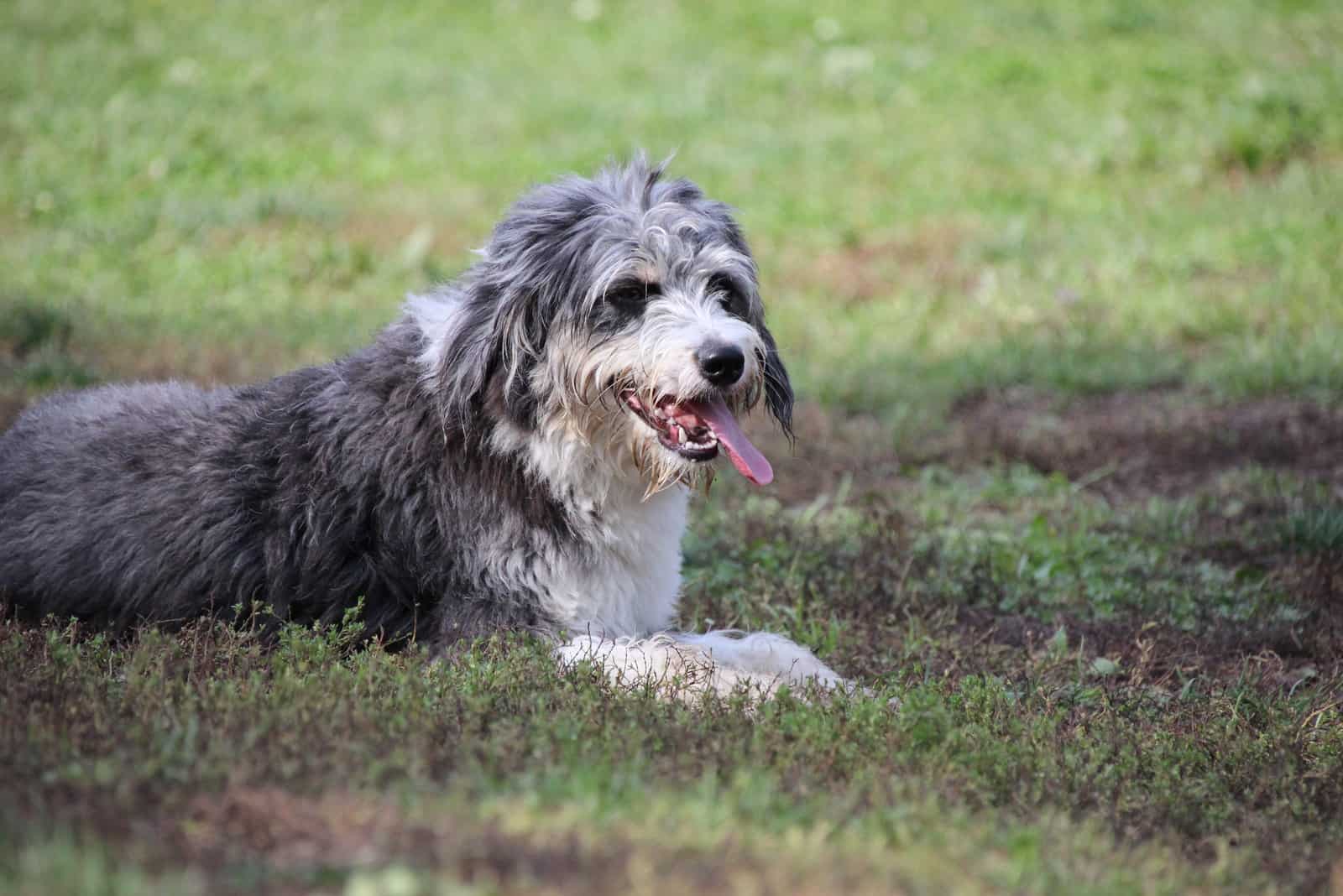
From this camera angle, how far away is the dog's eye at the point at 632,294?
4.82m

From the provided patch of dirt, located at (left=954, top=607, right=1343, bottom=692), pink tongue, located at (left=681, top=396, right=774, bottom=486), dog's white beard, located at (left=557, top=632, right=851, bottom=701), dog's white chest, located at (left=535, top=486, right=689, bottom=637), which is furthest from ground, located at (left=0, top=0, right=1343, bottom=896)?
pink tongue, located at (left=681, top=396, right=774, bottom=486)

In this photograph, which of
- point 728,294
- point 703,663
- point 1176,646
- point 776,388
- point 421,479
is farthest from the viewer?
point 1176,646

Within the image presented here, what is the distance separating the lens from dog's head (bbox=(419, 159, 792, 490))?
474 cm

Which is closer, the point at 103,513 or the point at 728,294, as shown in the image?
the point at 103,513

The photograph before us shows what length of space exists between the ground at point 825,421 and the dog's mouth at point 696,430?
0.86 metres

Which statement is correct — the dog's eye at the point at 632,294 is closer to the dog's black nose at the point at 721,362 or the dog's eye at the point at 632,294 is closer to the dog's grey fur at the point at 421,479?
the dog's grey fur at the point at 421,479

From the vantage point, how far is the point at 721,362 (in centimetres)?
468

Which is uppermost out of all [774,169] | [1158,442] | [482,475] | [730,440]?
[774,169]

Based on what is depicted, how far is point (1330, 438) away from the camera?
25.2 feet

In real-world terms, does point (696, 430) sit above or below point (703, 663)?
above

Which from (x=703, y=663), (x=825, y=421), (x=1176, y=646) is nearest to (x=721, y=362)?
(x=703, y=663)

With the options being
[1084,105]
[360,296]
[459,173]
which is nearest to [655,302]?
[360,296]

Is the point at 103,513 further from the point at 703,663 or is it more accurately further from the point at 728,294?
the point at 728,294

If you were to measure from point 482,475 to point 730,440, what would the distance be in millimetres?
847
